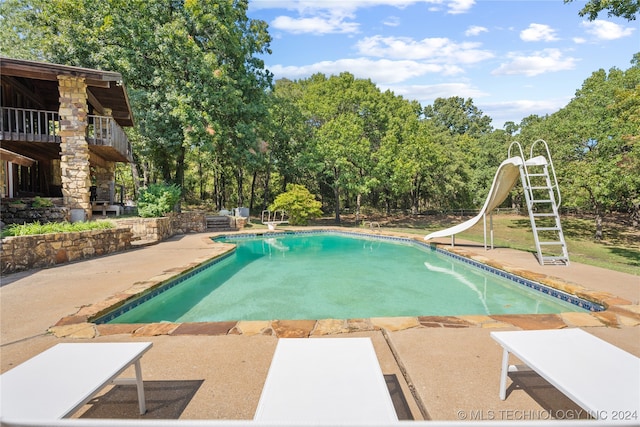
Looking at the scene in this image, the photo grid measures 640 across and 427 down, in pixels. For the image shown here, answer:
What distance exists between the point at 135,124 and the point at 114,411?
663 inches

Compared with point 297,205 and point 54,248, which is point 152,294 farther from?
point 297,205

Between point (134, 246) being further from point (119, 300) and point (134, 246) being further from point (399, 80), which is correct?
point (399, 80)

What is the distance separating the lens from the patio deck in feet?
7.61

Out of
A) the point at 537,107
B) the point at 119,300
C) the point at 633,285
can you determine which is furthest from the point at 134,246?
the point at 537,107

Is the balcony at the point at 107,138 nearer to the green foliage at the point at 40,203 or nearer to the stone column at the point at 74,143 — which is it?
the stone column at the point at 74,143

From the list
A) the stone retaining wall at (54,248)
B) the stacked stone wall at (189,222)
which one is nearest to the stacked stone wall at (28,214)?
the stone retaining wall at (54,248)

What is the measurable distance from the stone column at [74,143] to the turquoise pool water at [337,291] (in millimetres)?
5781

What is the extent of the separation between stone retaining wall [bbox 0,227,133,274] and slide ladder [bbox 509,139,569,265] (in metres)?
11.1

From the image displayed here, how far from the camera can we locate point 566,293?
538cm

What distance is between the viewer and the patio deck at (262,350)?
91.3 inches

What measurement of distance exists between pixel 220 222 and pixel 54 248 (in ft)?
30.7

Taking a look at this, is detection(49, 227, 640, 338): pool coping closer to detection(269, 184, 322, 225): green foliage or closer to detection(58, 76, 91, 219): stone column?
detection(58, 76, 91, 219): stone column

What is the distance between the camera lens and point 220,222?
1645 cm

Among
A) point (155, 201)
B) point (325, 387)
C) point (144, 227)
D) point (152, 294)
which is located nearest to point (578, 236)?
point (152, 294)
